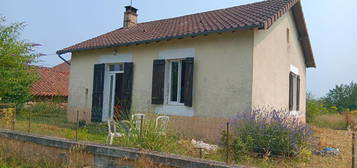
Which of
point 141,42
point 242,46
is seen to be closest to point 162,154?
point 242,46

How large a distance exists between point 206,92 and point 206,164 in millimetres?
4481

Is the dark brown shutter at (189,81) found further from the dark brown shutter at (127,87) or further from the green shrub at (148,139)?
the green shrub at (148,139)

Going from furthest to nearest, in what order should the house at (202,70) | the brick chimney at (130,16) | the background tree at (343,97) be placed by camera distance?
the background tree at (343,97), the brick chimney at (130,16), the house at (202,70)

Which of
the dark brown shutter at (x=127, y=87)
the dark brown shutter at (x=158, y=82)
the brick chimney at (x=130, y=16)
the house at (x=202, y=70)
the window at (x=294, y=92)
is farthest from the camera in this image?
the brick chimney at (x=130, y=16)

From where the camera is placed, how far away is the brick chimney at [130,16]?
13.9 meters

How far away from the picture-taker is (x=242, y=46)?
7680 mm

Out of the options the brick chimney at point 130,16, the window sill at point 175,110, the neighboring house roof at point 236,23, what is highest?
the brick chimney at point 130,16

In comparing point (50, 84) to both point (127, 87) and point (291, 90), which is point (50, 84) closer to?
point (127, 87)

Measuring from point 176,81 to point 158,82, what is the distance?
58cm

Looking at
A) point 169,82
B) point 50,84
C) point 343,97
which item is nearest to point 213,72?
point 169,82

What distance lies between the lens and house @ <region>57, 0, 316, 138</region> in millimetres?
7730

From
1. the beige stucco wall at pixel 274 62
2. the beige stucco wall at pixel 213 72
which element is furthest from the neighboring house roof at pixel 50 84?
the beige stucco wall at pixel 274 62

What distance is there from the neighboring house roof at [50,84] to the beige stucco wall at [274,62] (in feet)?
43.2

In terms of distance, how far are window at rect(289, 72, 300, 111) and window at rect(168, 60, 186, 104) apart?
465 cm
